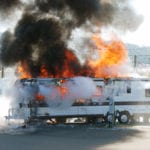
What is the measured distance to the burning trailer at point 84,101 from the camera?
27984 millimetres

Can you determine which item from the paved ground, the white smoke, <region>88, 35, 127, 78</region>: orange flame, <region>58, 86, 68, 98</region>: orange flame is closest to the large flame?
<region>88, 35, 127, 78</region>: orange flame

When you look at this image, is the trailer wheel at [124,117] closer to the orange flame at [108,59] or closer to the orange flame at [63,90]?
the orange flame at [108,59]

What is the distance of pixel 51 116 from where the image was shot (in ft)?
92.5

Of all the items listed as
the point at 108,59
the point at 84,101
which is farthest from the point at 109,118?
the point at 108,59

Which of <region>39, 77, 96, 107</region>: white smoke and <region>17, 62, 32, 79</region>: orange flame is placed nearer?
<region>39, 77, 96, 107</region>: white smoke

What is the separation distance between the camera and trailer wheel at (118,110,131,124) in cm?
2942

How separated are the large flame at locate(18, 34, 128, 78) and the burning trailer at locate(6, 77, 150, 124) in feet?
6.64

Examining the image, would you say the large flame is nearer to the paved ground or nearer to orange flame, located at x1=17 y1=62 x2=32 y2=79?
orange flame, located at x1=17 y1=62 x2=32 y2=79

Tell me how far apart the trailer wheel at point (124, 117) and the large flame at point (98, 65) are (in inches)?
110

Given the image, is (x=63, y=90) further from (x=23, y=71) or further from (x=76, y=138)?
(x=76, y=138)

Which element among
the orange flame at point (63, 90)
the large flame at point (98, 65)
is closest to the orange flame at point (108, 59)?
the large flame at point (98, 65)

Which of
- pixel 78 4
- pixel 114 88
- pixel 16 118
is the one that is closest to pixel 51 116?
pixel 16 118

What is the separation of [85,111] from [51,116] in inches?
76.4

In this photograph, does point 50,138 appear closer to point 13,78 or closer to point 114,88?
point 114,88
